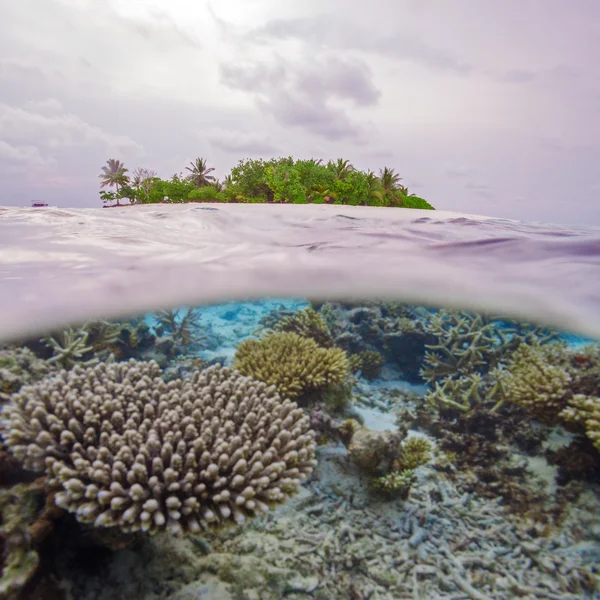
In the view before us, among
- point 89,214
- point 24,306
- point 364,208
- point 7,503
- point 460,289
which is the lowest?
point 7,503

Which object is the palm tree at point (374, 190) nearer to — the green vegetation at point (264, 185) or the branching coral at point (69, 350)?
the green vegetation at point (264, 185)

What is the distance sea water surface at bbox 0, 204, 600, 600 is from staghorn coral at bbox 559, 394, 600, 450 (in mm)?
69

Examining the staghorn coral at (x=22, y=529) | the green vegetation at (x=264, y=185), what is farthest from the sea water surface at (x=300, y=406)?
the green vegetation at (x=264, y=185)

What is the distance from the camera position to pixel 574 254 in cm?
732

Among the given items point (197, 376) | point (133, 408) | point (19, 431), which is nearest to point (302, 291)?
point (197, 376)

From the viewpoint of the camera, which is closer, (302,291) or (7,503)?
(7,503)

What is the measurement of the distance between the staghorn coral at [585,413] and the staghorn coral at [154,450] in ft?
12.8

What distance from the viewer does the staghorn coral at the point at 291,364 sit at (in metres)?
5.73

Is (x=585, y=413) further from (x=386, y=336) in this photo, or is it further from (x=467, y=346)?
(x=386, y=336)

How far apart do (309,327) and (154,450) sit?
17.2 ft

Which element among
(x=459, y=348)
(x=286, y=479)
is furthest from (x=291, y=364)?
(x=459, y=348)

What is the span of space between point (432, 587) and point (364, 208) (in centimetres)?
921

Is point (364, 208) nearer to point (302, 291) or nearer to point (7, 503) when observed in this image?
point (302, 291)

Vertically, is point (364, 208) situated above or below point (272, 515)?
above
